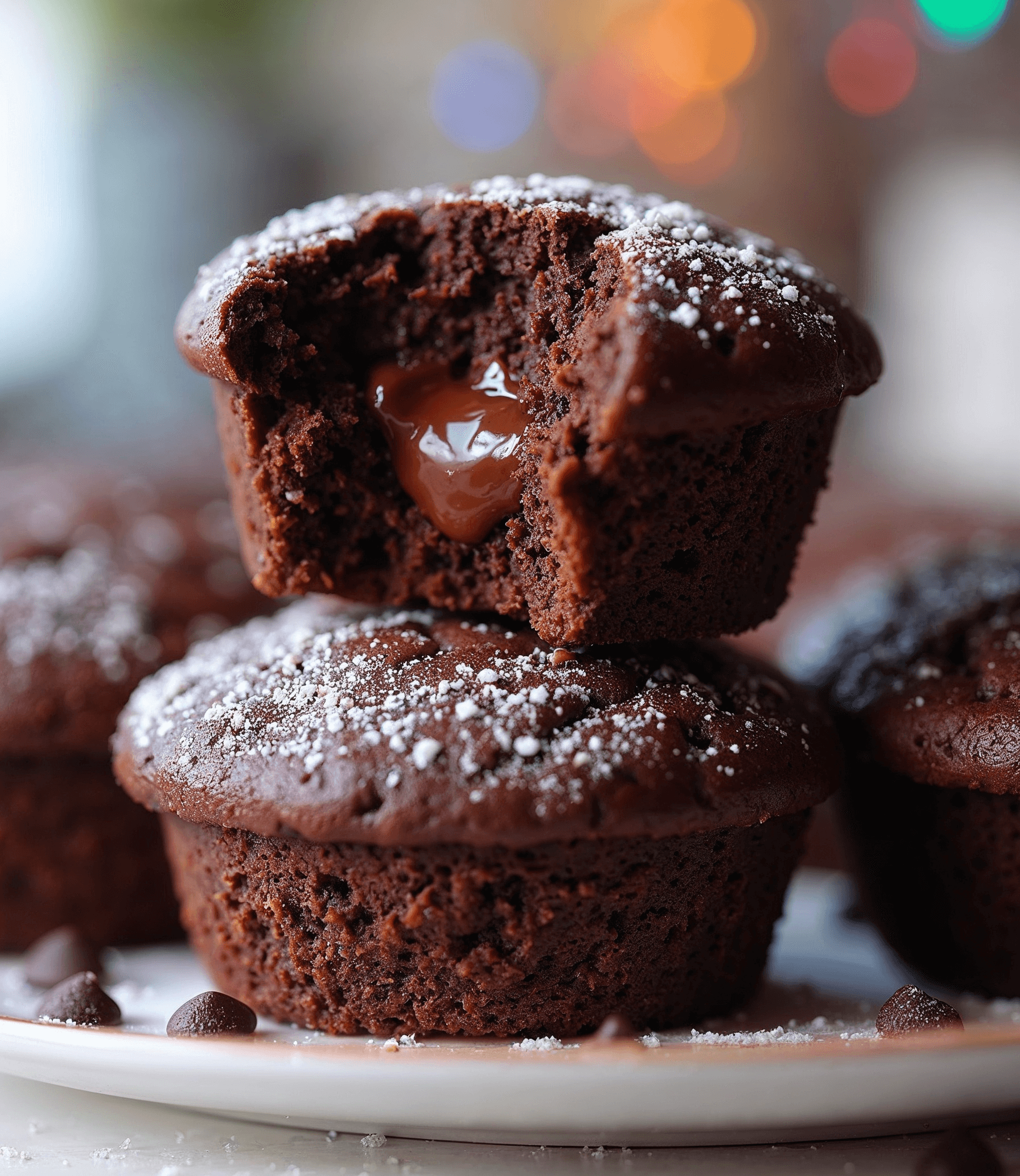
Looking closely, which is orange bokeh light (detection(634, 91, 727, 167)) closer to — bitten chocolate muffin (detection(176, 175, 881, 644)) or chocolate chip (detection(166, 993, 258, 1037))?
bitten chocolate muffin (detection(176, 175, 881, 644))

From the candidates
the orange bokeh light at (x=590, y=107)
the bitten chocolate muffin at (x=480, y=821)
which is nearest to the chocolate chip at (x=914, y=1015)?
the bitten chocolate muffin at (x=480, y=821)

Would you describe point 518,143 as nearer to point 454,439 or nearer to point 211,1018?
point 454,439

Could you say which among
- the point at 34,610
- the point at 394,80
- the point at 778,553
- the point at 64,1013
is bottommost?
the point at 64,1013

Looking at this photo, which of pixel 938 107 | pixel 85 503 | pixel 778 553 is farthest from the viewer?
pixel 938 107

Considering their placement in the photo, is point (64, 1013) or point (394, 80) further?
point (394, 80)

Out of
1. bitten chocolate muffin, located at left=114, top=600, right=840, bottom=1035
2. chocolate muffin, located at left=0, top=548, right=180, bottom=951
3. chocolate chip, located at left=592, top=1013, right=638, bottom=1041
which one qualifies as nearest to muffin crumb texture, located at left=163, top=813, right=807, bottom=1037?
bitten chocolate muffin, located at left=114, top=600, right=840, bottom=1035

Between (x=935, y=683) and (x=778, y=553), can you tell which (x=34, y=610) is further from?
(x=935, y=683)

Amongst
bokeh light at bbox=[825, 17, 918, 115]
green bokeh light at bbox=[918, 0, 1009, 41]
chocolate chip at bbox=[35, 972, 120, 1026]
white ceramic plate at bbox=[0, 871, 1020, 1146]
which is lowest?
chocolate chip at bbox=[35, 972, 120, 1026]

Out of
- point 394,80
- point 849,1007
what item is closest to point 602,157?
point 394,80

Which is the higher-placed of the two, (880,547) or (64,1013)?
(880,547)
